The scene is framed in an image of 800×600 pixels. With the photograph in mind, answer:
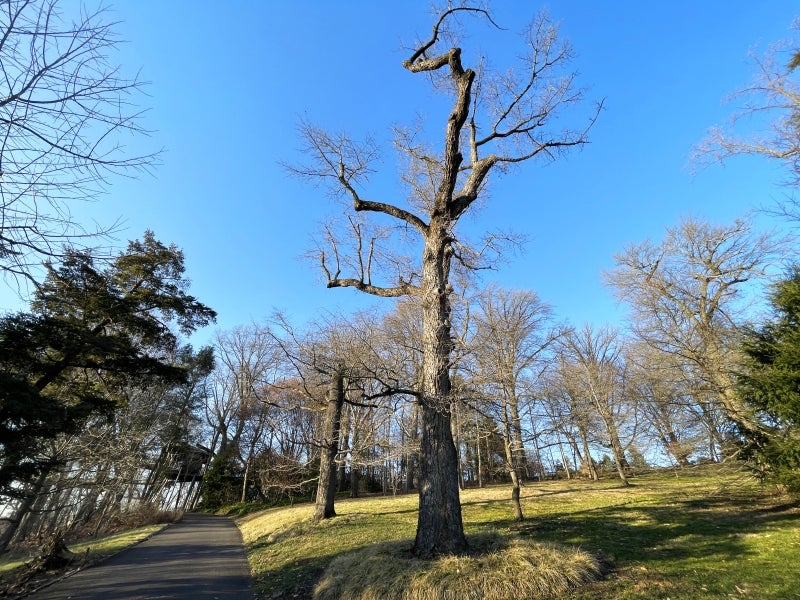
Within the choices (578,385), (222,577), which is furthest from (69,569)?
(578,385)

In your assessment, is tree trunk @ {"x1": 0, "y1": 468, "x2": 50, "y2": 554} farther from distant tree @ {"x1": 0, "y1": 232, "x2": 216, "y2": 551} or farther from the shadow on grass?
the shadow on grass

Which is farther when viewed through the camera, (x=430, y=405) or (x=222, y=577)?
(x=222, y=577)

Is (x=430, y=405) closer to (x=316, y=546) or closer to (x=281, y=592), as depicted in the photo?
(x=281, y=592)

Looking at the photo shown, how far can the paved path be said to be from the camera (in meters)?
7.42

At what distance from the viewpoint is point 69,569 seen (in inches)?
387

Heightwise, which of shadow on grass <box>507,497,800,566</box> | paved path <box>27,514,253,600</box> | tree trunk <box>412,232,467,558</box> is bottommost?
paved path <box>27,514,253,600</box>

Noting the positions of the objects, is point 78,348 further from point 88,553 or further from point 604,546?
point 604,546

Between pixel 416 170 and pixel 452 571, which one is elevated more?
pixel 416 170

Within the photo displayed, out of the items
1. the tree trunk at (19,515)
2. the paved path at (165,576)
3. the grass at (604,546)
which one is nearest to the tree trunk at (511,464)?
the grass at (604,546)

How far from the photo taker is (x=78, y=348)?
357 inches

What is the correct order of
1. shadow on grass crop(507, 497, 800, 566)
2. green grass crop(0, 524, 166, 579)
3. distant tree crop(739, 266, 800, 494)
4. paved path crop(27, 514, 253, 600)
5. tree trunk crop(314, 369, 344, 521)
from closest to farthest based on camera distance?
shadow on grass crop(507, 497, 800, 566) → paved path crop(27, 514, 253, 600) → distant tree crop(739, 266, 800, 494) → green grass crop(0, 524, 166, 579) → tree trunk crop(314, 369, 344, 521)

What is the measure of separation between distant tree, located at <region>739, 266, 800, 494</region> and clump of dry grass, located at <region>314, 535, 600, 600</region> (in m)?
5.88

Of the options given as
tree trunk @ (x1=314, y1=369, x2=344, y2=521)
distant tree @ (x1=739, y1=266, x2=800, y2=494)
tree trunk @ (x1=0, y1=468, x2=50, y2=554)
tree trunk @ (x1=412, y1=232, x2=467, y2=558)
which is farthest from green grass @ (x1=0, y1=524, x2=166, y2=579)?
distant tree @ (x1=739, y1=266, x2=800, y2=494)

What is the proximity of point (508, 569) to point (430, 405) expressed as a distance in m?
2.48
